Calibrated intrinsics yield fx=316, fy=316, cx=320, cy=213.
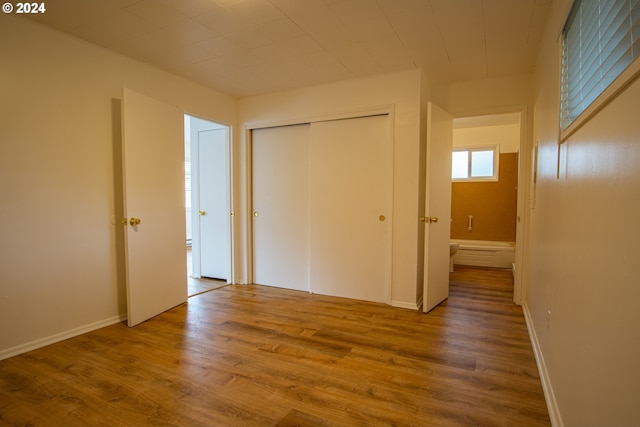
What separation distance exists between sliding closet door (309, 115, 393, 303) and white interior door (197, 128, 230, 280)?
1.32 m

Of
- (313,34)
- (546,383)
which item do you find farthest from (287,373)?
(313,34)

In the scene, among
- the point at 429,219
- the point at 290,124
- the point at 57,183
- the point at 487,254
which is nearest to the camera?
the point at 57,183

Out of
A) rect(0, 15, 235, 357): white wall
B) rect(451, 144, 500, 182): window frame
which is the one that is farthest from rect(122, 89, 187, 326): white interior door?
rect(451, 144, 500, 182): window frame

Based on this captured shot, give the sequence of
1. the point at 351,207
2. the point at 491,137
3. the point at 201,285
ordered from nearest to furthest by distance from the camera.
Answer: the point at 351,207
the point at 201,285
the point at 491,137

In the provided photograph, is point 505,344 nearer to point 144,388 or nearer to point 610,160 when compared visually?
point 610,160

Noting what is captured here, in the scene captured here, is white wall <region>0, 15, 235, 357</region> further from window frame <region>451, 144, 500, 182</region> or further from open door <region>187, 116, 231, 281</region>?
window frame <region>451, 144, 500, 182</region>

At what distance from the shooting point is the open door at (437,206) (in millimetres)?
3059

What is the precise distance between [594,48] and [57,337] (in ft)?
12.2

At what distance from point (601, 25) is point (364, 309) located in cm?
270

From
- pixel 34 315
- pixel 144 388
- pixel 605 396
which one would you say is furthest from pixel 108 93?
pixel 605 396

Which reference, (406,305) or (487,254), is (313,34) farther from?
(487,254)

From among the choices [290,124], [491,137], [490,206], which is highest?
[491,137]

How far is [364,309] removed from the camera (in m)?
3.21

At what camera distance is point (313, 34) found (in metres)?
2.49
